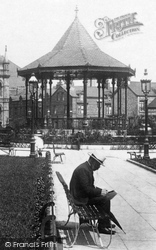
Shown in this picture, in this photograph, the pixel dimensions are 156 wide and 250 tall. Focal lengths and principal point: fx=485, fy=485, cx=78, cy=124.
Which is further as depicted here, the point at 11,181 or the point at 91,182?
the point at 11,181

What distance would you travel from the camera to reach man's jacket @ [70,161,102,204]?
722cm

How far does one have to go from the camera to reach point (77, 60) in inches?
1372

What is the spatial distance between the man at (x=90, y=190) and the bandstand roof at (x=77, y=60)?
26.0 m

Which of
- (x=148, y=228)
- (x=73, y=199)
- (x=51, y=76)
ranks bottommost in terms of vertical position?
(x=148, y=228)

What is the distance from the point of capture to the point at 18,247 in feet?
19.1

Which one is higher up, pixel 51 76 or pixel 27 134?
pixel 51 76

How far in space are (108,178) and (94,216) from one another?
745cm

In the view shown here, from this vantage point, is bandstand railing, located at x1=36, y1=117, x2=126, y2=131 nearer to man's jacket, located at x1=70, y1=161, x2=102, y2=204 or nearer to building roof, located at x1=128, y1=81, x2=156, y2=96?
man's jacket, located at x1=70, y1=161, x2=102, y2=204

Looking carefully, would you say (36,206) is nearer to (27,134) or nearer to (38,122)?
(27,134)

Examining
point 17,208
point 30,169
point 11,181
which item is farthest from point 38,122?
point 17,208

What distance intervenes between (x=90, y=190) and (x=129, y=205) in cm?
283

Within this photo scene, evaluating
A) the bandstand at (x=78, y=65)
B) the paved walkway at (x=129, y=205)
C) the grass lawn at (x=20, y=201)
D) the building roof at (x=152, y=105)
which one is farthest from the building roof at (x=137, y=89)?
the grass lawn at (x=20, y=201)

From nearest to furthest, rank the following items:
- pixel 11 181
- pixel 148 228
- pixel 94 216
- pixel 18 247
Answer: pixel 18 247, pixel 94 216, pixel 148 228, pixel 11 181

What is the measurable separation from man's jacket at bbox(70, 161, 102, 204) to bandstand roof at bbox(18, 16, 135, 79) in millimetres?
26020
